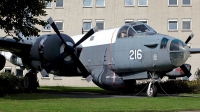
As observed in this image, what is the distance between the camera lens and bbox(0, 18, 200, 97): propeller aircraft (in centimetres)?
1781

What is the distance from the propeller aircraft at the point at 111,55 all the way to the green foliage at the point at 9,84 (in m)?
1.26

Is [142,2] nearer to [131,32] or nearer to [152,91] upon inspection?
[131,32]

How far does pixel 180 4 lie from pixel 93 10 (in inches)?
393

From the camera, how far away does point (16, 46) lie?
74.8ft

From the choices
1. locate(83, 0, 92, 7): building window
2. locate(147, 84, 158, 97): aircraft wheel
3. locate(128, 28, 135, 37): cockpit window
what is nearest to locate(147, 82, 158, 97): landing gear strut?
locate(147, 84, 158, 97): aircraft wheel

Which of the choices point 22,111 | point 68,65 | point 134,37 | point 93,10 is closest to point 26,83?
point 68,65

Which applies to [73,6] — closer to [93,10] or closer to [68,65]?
[93,10]

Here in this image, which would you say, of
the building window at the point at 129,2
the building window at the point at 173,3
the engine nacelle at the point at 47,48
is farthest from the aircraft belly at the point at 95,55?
the building window at the point at 173,3

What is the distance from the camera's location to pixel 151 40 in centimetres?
1814

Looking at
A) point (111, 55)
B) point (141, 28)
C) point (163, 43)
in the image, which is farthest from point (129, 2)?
point (163, 43)

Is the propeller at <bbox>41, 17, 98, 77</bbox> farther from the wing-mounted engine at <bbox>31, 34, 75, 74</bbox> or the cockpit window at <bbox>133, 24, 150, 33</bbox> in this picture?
the cockpit window at <bbox>133, 24, 150, 33</bbox>

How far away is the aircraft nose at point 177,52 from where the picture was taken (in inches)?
685

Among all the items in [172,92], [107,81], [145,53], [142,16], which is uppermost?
[142,16]

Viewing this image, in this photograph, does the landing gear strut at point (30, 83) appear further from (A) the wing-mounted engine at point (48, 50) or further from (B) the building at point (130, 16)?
(B) the building at point (130, 16)
